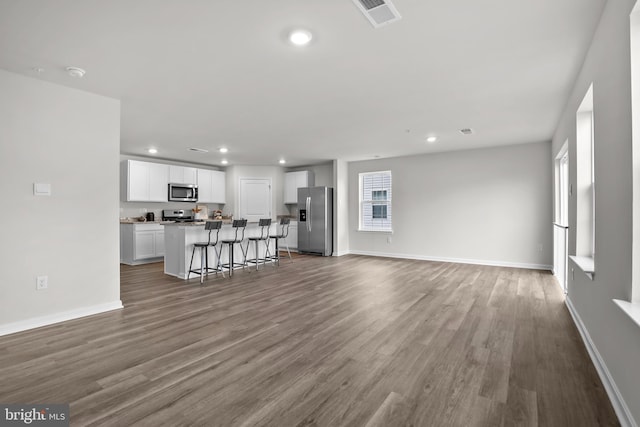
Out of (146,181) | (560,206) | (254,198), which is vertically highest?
Result: (146,181)

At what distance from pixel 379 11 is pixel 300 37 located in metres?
0.62

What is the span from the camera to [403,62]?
113 inches

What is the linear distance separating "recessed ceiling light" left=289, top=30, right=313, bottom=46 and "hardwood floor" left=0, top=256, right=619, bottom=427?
2435 mm

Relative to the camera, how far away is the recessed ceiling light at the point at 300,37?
7.82 feet

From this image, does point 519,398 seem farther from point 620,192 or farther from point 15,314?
point 15,314

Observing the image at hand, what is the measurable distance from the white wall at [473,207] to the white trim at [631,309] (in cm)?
506

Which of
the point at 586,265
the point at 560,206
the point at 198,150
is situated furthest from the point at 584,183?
the point at 198,150

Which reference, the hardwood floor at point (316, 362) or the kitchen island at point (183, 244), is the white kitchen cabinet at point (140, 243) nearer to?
the kitchen island at point (183, 244)

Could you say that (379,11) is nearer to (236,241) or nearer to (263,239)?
(236,241)

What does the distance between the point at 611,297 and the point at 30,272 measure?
479 centimetres

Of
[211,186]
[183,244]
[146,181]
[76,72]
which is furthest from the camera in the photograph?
[211,186]

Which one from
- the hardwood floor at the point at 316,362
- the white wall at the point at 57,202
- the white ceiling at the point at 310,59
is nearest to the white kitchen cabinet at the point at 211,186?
the white ceiling at the point at 310,59

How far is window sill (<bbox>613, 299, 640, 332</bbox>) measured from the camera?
151 cm

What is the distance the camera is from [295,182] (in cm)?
923
